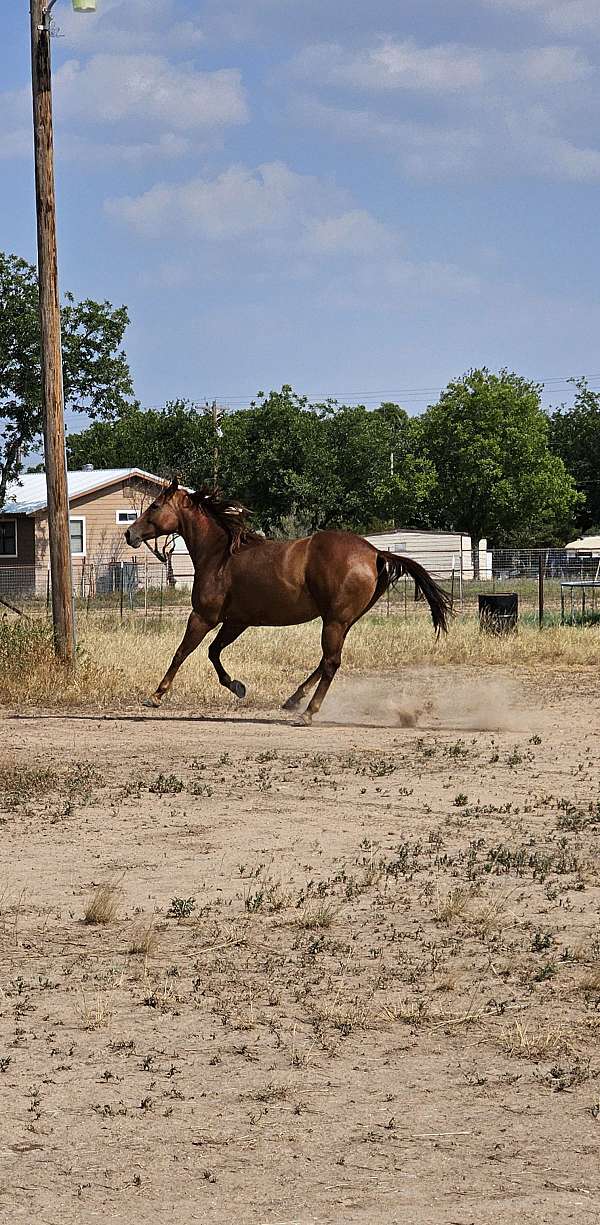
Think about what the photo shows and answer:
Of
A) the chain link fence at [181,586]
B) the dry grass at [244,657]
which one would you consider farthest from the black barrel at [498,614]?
the chain link fence at [181,586]

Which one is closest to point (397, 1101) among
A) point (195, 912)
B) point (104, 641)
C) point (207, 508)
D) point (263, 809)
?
point (195, 912)

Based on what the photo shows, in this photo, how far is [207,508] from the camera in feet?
51.0

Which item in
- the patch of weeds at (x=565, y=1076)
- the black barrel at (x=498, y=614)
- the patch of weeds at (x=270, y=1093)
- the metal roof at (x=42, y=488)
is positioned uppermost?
the metal roof at (x=42, y=488)

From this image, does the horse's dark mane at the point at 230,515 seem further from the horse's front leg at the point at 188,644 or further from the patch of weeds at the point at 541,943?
the patch of weeds at the point at 541,943

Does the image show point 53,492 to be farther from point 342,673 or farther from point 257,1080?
point 257,1080

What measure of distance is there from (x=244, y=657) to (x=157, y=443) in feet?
214

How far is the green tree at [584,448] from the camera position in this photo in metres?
95.6

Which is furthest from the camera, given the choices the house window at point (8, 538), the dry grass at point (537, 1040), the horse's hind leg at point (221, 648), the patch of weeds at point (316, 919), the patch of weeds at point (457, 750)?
the house window at point (8, 538)

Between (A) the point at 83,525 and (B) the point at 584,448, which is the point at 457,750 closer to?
(A) the point at 83,525

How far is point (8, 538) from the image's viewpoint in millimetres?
54312

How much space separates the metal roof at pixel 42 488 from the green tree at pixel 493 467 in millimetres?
24760

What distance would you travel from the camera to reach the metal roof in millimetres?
53375

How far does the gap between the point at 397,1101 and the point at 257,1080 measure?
50 cm

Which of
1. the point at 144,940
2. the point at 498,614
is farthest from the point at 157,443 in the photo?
the point at 144,940
